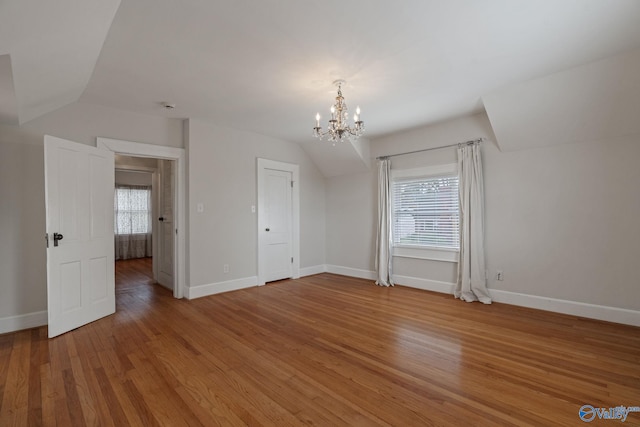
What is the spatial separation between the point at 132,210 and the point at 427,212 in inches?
330

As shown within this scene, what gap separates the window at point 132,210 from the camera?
27.6 feet

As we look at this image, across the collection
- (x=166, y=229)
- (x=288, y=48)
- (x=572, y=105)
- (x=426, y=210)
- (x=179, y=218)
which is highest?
(x=288, y=48)

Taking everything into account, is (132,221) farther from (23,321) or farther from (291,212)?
(23,321)

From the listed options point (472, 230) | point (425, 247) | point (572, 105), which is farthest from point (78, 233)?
→ point (572, 105)

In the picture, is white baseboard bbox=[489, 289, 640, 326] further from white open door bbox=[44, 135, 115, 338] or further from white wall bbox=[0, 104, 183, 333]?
white wall bbox=[0, 104, 183, 333]

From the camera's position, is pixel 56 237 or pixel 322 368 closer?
pixel 322 368

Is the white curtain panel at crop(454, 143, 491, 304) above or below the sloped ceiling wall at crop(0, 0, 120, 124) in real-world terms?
below

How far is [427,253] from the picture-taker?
15.8 ft

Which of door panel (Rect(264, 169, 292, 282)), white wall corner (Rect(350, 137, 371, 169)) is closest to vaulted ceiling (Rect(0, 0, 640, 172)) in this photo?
white wall corner (Rect(350, 137, 371, 169))

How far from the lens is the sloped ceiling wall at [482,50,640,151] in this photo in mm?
2881

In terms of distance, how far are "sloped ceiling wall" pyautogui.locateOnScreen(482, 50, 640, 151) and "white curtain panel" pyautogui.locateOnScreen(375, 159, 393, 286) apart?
1881mm

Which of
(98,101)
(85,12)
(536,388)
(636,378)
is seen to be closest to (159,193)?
(98,101)

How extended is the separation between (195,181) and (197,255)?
3.73 ft

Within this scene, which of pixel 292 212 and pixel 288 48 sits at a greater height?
pixel 288 48
